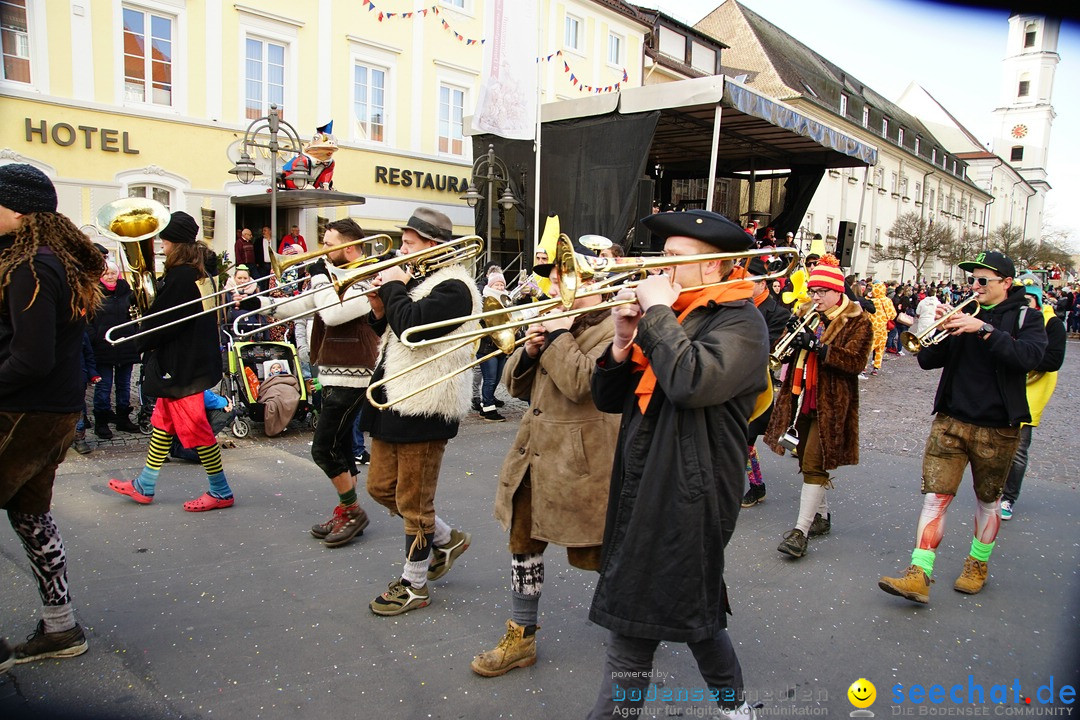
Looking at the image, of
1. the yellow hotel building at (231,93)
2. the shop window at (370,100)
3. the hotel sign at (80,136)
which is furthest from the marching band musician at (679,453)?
the shop window at (370,100)

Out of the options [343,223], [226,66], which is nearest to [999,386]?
[343,223]

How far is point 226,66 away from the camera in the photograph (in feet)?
45.8

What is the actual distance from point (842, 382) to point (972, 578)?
4.16ft

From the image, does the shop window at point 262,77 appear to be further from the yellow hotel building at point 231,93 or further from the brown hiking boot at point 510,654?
the brown hiking boot at point 510,654

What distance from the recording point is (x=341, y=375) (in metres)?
4.23

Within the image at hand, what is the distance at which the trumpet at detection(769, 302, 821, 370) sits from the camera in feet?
14.8

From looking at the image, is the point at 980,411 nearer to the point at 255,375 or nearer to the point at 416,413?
the point at 416,413

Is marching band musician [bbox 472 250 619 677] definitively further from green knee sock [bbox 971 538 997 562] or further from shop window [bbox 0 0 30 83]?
shop window [bbox 0 0 30 83]

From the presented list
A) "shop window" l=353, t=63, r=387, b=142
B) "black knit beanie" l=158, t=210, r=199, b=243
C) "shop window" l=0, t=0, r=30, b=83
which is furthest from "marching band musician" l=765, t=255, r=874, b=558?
"shop window" l=353, t=63, r=387, b=142

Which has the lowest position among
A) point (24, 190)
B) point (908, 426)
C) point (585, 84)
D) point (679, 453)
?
point (908, 426)

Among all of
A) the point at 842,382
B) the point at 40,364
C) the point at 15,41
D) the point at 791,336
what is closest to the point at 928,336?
the point at 842,382

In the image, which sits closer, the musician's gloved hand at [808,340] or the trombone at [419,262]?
the trombone at [419,262]

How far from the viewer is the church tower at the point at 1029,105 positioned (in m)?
1.59

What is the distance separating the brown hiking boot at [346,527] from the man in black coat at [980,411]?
2914 millimetres
